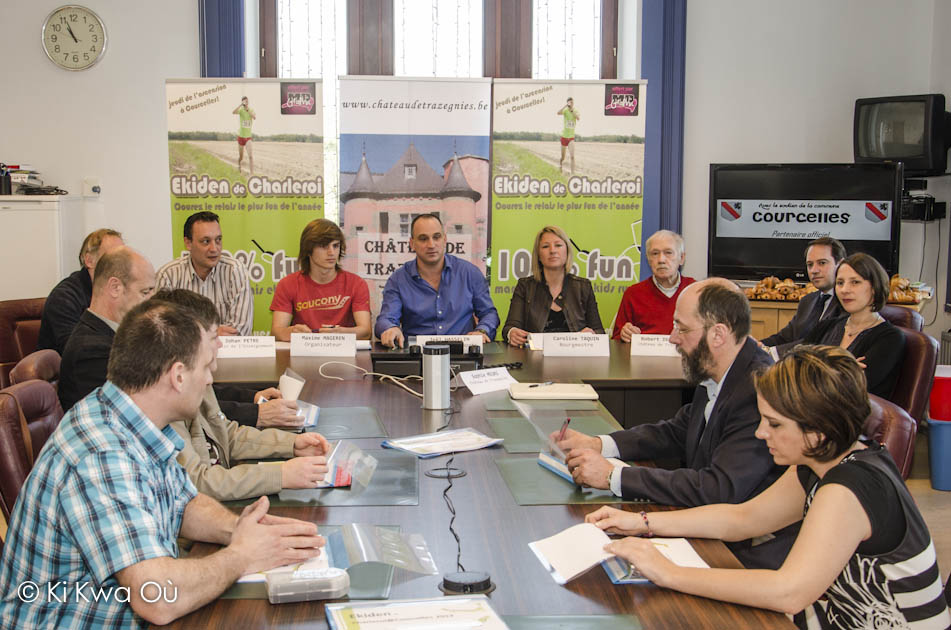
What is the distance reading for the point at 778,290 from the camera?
612cm

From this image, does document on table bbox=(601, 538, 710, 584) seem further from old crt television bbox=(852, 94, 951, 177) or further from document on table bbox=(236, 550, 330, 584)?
old crt television bbox=(852, 94, 951, 177)

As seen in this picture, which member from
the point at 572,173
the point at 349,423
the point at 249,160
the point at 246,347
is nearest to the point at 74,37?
the point at 249,160

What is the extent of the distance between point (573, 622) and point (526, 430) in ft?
4.21

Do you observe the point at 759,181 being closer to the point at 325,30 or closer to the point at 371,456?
the point at 325,30

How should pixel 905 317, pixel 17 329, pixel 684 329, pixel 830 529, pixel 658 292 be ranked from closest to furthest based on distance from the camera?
1. pixel 830 529
2. pixel 684 329
3. pixel 905 317
4. pixel 17 329
5. pixel 658 292

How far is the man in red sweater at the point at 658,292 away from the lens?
4.79 metres

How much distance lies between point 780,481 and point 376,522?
3.01ft

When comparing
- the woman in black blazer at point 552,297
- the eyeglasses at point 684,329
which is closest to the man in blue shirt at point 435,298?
the woman in black blazer at point 552,297

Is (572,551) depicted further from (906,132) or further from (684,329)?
(906,132)

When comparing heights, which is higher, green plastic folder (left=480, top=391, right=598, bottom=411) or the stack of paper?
the stack of paper

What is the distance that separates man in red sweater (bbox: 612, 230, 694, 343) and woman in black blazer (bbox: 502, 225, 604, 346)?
8.2 inches

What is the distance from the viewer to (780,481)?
78.2 inches

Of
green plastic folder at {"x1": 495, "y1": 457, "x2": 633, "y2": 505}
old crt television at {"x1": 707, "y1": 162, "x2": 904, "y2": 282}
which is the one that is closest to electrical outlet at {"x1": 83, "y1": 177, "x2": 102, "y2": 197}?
old crt television at {"x1": 707, "y1": 162, "x2": 904, "y2": 282}

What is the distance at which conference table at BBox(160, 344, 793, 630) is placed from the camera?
1.52 meters
